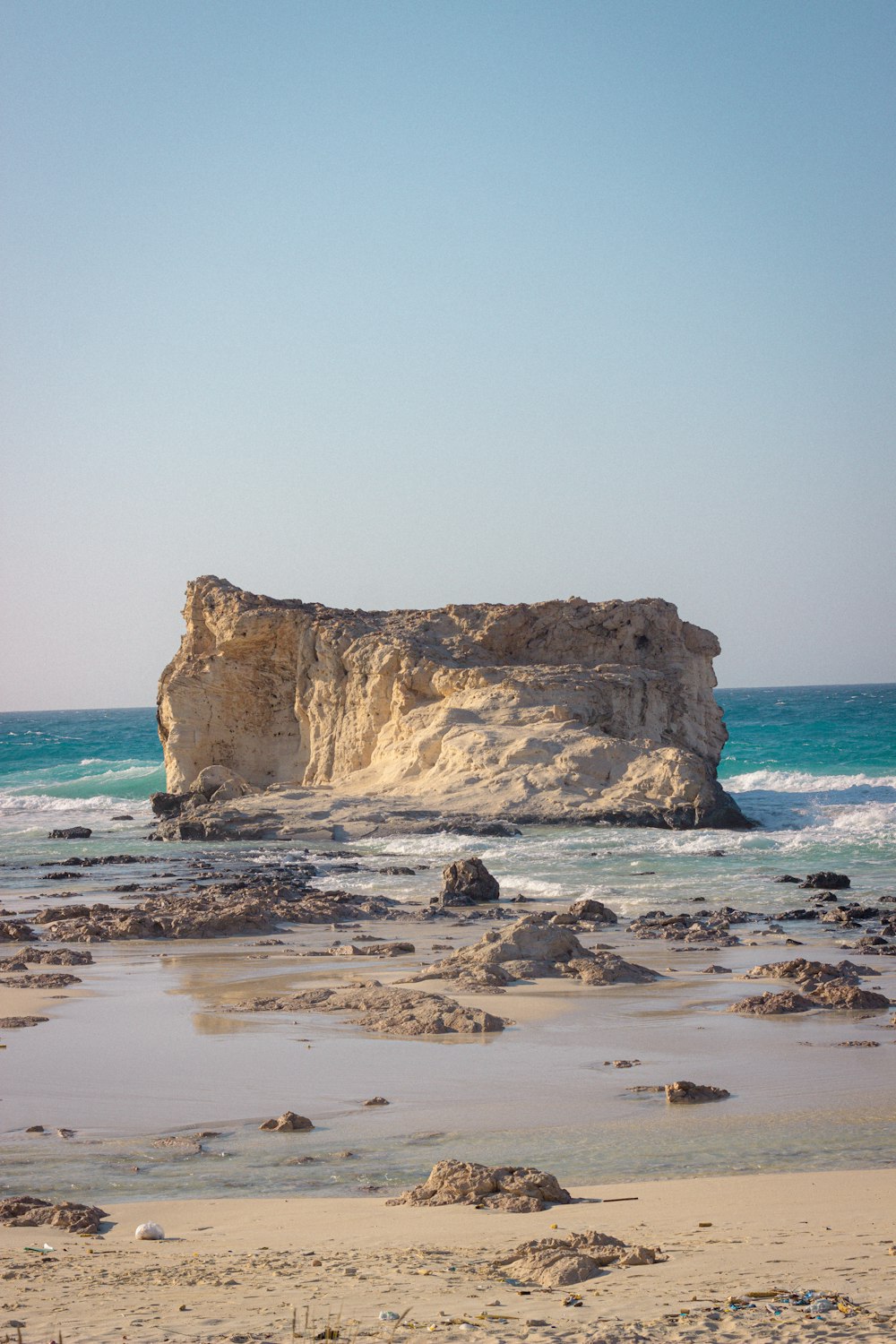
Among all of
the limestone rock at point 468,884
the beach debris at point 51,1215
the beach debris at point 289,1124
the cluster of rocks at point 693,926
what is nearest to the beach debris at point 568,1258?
the beach debris at point 51,1215

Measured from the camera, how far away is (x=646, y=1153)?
6.05 m

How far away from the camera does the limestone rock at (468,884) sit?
57.0ft

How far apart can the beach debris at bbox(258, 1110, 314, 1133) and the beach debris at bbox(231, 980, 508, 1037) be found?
90.3 inches

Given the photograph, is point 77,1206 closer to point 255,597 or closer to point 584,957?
point 584,957

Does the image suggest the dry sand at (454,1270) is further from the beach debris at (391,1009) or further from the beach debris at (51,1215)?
the beach debris at (391,1009)

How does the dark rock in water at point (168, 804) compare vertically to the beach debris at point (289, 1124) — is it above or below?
below

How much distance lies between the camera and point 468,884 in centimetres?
1752

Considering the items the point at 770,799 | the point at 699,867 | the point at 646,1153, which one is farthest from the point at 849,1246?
the point at 770,799

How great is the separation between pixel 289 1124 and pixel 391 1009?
2.98m

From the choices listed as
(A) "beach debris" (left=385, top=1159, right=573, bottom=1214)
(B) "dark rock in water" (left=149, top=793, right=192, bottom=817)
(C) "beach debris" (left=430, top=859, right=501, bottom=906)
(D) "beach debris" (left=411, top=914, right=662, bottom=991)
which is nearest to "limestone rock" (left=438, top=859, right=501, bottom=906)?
(C) "beach debris" (left=430, top=859, right=501, bottom=906)

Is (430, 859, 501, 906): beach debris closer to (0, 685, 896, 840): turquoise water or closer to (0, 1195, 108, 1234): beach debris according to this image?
(0, 685, 896, 840): turquoise water

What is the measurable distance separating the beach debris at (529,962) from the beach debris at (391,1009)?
936 millimetres

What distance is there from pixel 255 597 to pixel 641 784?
43.6 feet

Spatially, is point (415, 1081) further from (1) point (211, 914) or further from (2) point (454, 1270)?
(1) point (211, 914)
